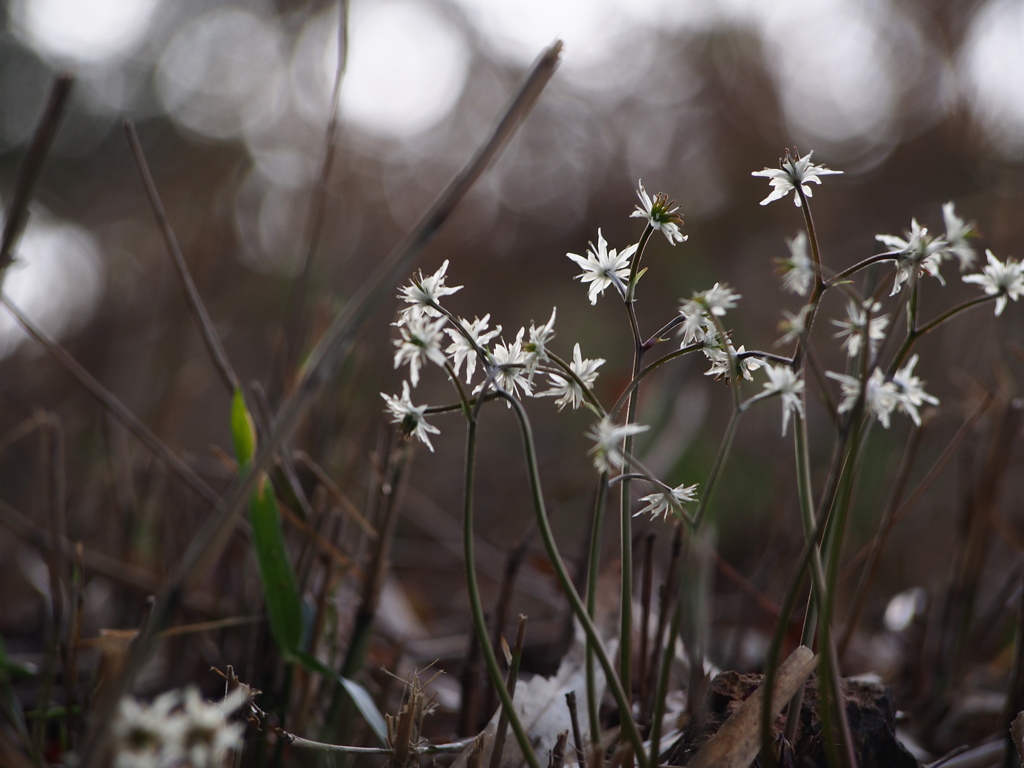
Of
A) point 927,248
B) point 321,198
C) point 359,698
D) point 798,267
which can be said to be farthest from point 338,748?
point 321,198

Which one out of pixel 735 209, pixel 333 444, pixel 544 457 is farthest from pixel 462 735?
pixel 735 209

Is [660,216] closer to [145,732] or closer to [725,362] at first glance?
[725,362]

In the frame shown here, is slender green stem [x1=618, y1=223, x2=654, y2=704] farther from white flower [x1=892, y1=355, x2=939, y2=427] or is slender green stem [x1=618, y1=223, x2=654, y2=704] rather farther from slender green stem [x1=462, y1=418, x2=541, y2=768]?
white flower [x1=892, y1=355, x2=939, y2=427]

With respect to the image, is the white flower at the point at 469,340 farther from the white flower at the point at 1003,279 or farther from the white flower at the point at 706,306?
the white flower at the point at 1003,279

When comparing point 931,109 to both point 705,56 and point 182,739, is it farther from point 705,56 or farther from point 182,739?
point 182,739

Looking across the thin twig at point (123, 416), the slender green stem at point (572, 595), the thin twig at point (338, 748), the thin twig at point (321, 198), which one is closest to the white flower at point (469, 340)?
Answer: the slender green stem at point (572, 595)

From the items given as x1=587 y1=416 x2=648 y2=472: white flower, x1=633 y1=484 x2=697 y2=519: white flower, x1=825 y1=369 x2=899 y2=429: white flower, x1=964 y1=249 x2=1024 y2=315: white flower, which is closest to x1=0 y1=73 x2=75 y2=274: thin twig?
x1=587 y1=416 x2=648 y2=472: white flower
